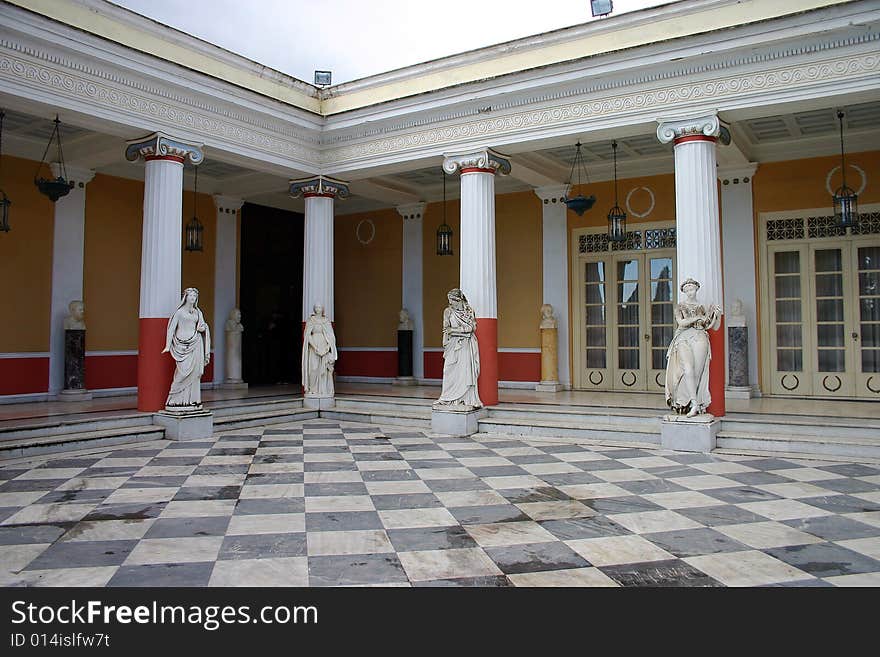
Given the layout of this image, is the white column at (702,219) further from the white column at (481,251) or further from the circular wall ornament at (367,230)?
the circular wall ornament at (367,230)

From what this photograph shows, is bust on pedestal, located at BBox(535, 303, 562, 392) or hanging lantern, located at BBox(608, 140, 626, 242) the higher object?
hanging lantern, located at BBox(608, 140, 626, 242)

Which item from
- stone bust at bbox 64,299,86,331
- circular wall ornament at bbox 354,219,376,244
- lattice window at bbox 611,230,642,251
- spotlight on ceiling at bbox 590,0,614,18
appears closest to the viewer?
spotlight on ceiling at bbox 590,0,614,18

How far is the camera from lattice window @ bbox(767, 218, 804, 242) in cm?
1034

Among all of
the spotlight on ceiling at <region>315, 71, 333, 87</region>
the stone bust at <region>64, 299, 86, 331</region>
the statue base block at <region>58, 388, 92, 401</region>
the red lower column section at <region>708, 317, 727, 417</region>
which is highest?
the spotlight on ceiling at <region>315, 71, 333, 87</region>

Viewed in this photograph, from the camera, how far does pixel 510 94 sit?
29.2 ft

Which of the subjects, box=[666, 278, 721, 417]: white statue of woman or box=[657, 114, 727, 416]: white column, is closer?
box=[666, 278, 721, 417]: white statue of woman

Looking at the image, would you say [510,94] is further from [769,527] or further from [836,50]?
[769,527]

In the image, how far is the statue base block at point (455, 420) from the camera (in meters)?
8.84

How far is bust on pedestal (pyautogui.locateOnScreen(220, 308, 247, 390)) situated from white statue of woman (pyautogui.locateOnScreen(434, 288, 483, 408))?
549 cm

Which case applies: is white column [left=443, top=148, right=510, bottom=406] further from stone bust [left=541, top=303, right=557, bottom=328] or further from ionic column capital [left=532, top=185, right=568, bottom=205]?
ionic column capital [left=532, top=185, right=568, bottom=205]

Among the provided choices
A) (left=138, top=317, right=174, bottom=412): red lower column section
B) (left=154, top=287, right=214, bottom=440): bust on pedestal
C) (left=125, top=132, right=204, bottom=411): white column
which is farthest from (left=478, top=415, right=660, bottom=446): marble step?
(left=125, top=132, right=204, bottom=411): white column

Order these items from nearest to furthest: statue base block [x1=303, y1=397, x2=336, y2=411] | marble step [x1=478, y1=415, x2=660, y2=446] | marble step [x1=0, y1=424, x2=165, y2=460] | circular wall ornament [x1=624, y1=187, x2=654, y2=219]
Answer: marble step [x1=0, y1=424, x2=165, y2=460] → marble step [x1=478, y1=415, x2=660, y2=446] → statue base block [x1=303, y1=397, x2=336, y2=411] → circular wall ornament [x1=624, y1=187, x2=654, y2=219]

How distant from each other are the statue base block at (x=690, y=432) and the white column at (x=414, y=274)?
6676 mm

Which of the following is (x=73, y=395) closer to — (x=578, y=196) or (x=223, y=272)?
(x=223, y=272)
